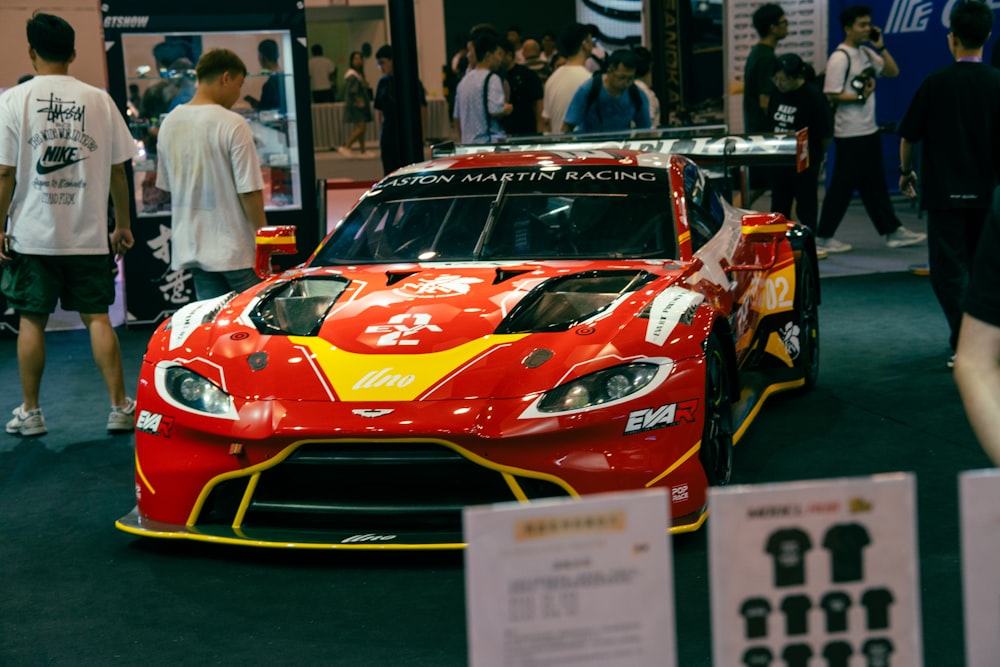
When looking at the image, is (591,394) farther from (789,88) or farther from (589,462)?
(789,88)

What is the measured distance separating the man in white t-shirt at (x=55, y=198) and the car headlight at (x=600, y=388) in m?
2.70

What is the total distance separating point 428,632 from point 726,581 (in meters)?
1.97

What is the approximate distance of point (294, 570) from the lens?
13.5 feet

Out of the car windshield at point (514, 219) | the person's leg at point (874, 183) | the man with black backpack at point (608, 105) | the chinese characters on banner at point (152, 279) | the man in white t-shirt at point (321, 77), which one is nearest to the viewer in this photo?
the car windshield at point (514, 219)

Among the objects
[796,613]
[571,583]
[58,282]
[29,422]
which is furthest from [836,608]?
[29,422]

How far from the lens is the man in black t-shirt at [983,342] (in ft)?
7.63

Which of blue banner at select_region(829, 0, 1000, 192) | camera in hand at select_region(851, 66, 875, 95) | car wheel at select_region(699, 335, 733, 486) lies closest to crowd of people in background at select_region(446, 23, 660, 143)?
camera in hand at select_region(851, 66, 875, 95)

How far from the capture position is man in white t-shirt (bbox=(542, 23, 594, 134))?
1025cm

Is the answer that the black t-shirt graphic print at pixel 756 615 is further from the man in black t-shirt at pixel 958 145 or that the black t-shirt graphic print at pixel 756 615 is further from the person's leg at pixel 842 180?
the person's leg at pixel 842 180

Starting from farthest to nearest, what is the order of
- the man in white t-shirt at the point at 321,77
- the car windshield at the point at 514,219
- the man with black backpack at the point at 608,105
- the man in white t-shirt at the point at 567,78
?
the man in white t-shirt at the point at 321,77 < the man in white t-shirt at the point at 567,78 < the man with black backpack at the point at 608,105 < the car windshield at the point at 514,219

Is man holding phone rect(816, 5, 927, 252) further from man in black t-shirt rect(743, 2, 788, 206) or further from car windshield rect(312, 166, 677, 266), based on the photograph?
car windshield rect(312, 166, 677, 266)

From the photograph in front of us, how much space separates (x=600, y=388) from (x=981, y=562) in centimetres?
226

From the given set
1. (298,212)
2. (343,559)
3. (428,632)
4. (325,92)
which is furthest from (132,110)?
(325,92)

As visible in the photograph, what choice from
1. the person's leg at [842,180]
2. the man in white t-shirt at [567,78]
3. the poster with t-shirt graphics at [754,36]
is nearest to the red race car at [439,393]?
the man in white t-shirt at [567,78]
